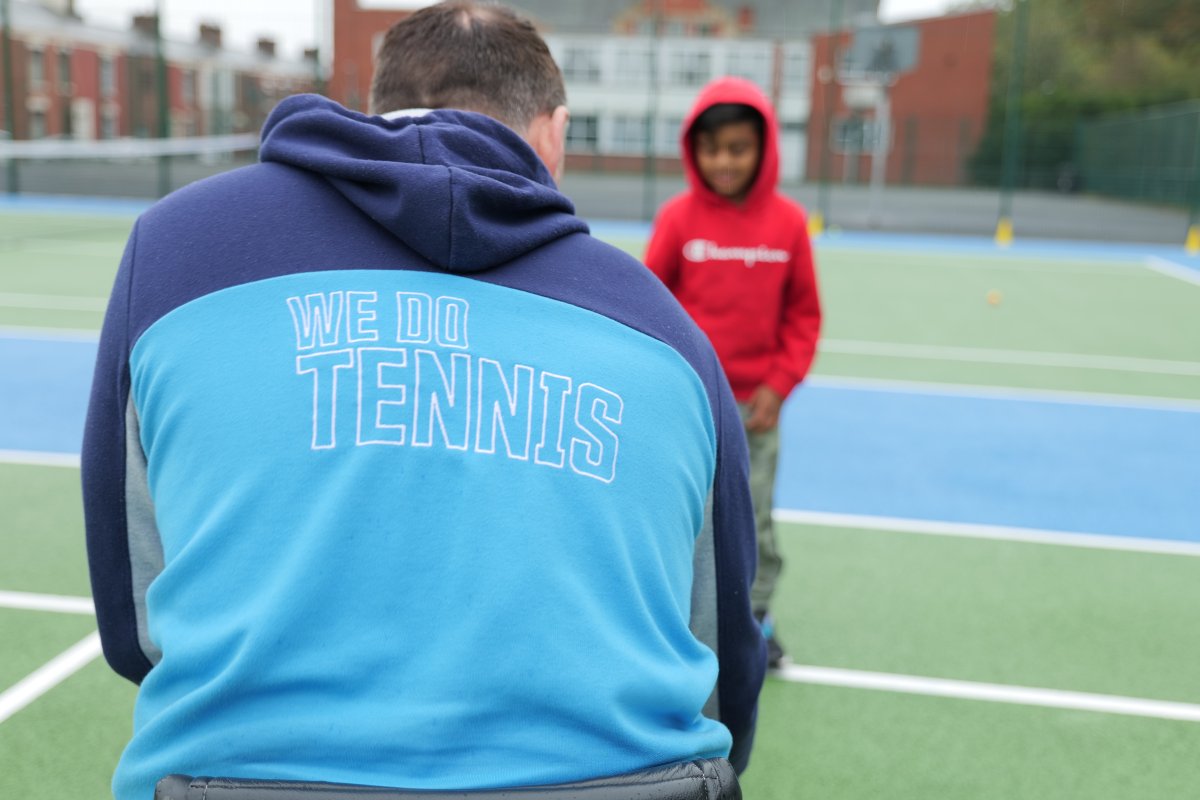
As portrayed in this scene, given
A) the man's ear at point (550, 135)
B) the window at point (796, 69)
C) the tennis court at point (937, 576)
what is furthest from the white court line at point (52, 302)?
the window at point (796, 69)

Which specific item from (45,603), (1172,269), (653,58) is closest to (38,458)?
(45,603)

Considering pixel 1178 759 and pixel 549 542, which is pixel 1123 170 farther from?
pixel 549 542

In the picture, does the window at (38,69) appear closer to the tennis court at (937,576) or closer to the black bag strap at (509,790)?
the tennis court at (937,576)

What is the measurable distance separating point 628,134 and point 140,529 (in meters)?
28.6

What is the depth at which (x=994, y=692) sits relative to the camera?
3.66 meters

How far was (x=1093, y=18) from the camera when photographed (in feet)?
148

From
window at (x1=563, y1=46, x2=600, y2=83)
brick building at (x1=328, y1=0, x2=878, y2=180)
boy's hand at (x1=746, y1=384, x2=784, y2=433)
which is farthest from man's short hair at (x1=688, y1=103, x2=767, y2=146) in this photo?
window at (x1=563, y1=46, x2=600, y2=83)

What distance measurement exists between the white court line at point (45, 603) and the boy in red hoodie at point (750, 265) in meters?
2.17

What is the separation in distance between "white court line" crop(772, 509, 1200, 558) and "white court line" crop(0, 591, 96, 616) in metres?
2.58

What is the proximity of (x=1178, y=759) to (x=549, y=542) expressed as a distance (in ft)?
8.72

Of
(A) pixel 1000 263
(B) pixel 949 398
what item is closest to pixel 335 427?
(B) pixel 949 398

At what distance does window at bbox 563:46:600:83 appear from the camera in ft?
97.8

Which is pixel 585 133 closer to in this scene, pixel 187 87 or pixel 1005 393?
pixel 187 87

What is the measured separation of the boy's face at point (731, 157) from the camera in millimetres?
3848
